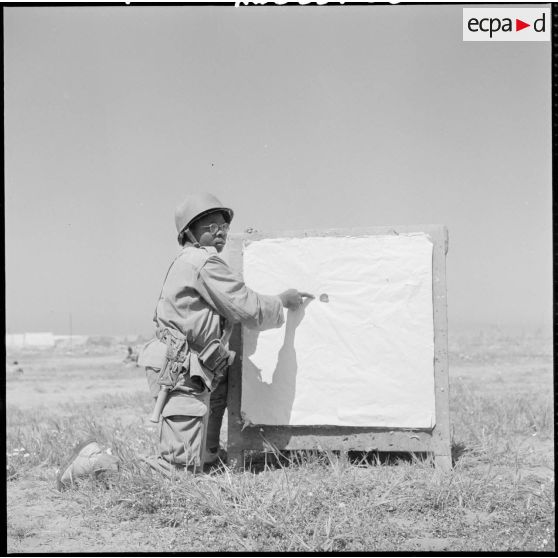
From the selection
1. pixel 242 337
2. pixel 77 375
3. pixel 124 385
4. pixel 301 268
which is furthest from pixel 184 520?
pixel 77 375

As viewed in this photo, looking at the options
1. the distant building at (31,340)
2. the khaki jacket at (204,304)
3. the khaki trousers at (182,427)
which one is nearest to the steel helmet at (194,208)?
the khaki jacket at (204,304)

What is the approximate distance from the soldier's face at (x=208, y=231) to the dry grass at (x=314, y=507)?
1.24 meters

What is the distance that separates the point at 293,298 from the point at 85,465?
1.43 m

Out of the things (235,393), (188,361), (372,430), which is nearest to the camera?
(188,361)

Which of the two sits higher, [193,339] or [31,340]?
[193,339]

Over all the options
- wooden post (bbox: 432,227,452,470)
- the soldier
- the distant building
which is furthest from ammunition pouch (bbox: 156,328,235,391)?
the distant building

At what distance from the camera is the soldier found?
11.4 ft

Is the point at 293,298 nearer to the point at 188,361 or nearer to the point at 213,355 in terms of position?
the point at 213,355

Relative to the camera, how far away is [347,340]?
376cm

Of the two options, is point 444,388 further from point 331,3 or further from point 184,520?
point 331,3

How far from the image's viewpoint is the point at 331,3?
3.04 m

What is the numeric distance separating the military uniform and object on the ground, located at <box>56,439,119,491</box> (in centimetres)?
30

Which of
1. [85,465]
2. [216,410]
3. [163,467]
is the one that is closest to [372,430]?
[216,410]

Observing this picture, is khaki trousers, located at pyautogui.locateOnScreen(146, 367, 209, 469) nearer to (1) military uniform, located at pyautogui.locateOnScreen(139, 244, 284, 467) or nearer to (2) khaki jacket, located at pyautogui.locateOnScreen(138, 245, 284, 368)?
(1) military uniform, located at pyautogui.locateOnScreen(139, 244, 284, 467)
